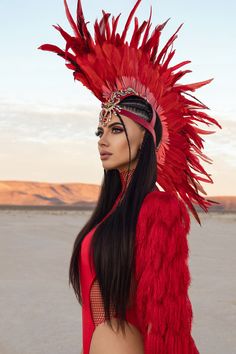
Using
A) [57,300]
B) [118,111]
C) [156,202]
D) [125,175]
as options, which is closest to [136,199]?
[156,202]

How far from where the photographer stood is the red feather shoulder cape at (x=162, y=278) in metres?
2.50

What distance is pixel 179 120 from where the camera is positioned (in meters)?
3.15

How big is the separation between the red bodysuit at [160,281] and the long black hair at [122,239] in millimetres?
40

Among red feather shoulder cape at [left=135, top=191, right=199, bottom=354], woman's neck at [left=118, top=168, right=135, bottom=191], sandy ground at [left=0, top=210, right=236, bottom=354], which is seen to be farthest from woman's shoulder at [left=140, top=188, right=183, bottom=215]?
sandy ground at [left=0, top=210, right=236, bottom=354]

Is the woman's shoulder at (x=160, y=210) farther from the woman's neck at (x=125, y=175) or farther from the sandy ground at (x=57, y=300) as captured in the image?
the sandy ground at (x=57, y=300)

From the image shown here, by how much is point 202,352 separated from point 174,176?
428 centimetres

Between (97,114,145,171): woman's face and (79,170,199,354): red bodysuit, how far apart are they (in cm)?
27

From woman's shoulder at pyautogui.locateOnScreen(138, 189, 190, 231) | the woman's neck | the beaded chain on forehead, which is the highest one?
the beaded chain on forehead

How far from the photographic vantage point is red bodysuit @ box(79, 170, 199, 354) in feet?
8.20

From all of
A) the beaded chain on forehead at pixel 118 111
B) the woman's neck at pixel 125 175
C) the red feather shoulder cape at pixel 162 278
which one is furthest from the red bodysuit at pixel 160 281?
the beaded chain on forehead at pixel 118 111

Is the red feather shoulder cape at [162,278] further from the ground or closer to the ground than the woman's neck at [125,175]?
closer to the ground

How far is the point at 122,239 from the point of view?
259cm

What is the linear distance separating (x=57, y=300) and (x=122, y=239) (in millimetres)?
6964

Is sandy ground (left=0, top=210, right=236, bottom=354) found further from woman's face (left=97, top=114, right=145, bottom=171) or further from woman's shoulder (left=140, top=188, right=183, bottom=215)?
woman's shoulder (left=140, top=188, right=183, bottom=215)
